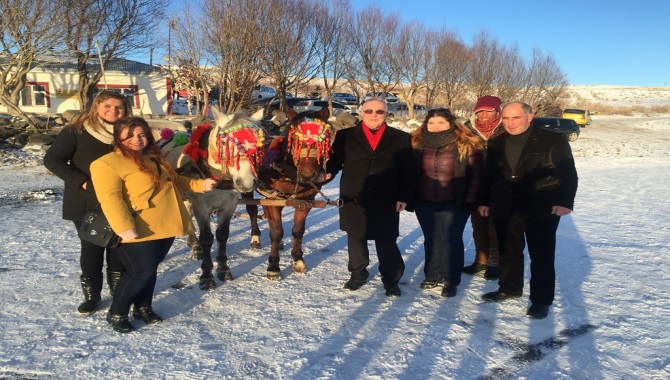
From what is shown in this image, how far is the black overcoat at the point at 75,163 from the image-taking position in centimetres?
356

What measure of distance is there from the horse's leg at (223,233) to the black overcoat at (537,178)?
2788 millimetres

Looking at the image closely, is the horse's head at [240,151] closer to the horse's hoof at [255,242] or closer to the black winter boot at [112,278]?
the black winter boot at [112,278]

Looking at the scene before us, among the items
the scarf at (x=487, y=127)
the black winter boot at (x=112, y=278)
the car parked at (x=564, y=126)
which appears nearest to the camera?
the black winter boot at (x=112, y=278)

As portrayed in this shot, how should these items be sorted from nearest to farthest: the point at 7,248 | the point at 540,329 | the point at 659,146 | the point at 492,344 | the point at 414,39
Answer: the point at 492,344 < the point at 540,329 < the point at 7,248 < the point at 659,146 < the point at 414,39

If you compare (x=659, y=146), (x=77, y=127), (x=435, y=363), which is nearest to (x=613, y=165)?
(x=659, y=146)

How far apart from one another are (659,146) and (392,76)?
17.4 m

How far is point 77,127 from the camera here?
363 centimetres

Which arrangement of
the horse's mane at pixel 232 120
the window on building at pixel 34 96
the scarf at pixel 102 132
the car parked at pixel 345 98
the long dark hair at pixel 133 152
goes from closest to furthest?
the long dark hair at pixel 133 152
the scarf at pixel 102 132
the horse's mane at pixel 232 120
the window on building at pixel 34 96
the car parked at pixel 345 98

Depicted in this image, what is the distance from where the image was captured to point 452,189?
4258 mm

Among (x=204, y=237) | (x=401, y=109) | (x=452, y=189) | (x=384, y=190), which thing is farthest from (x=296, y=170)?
(x=401, y=109)

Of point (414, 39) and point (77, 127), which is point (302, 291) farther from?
point (414, 39)

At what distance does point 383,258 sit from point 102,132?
9.16ft

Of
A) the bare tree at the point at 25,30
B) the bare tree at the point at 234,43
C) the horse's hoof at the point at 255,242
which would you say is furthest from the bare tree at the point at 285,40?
the horse's hoof at the point at 255,242

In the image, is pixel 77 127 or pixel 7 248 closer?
pixel 77 127
